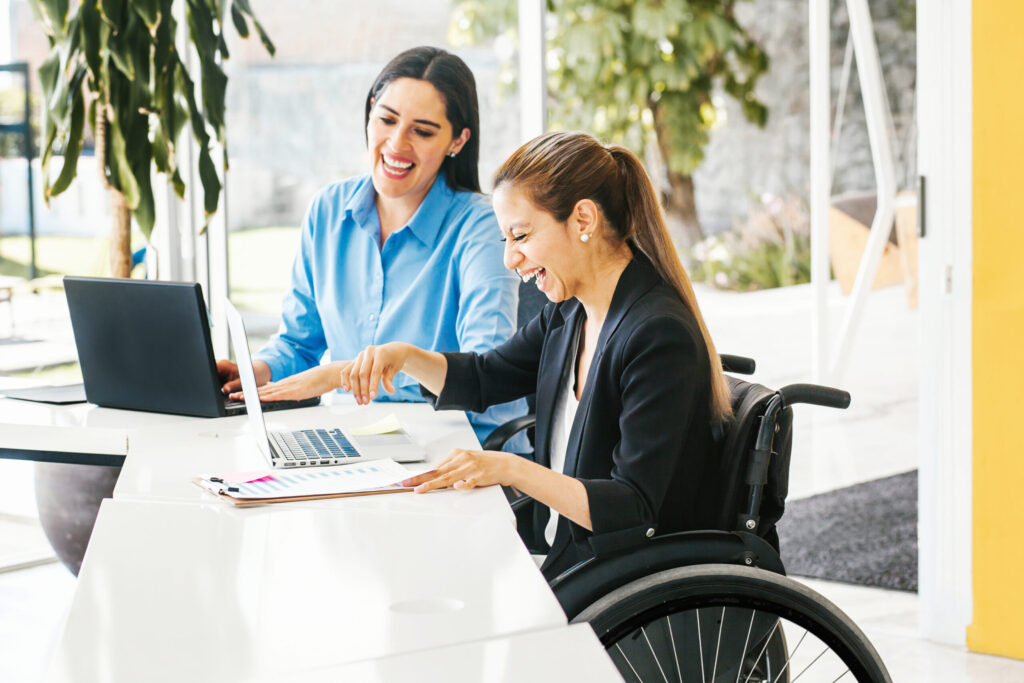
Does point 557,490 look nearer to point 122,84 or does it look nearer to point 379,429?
point 379,429

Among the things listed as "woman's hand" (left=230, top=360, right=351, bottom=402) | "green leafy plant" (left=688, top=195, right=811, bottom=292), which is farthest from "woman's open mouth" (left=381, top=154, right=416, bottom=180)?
"green leafy plant" (left=688, top=195, right=811, bottom=292)

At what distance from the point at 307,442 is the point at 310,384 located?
26 cm

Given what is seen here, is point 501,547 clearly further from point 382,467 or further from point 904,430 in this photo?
point 904,430

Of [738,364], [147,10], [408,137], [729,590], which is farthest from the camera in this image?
[147,10]

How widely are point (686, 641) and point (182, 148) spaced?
281 centimetres

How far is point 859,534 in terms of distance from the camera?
3703mm

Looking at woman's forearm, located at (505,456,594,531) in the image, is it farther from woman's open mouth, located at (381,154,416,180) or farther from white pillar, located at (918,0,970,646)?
white pillar, located at (918,0,970,646)

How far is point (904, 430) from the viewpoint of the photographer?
5.02m

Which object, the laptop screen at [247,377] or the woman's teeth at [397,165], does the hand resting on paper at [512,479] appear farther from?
the woman's teeth at [397,165]

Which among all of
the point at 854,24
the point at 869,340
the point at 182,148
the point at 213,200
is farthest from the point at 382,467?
the point at 869,340

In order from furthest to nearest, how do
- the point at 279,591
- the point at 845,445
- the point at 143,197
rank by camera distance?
the point at 845,445 → the point at 143,197 → the point at 279,591

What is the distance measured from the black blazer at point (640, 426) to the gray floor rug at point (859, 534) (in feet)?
5.84

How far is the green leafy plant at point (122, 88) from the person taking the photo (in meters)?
2.87

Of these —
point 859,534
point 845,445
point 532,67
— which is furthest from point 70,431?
point 845,445
